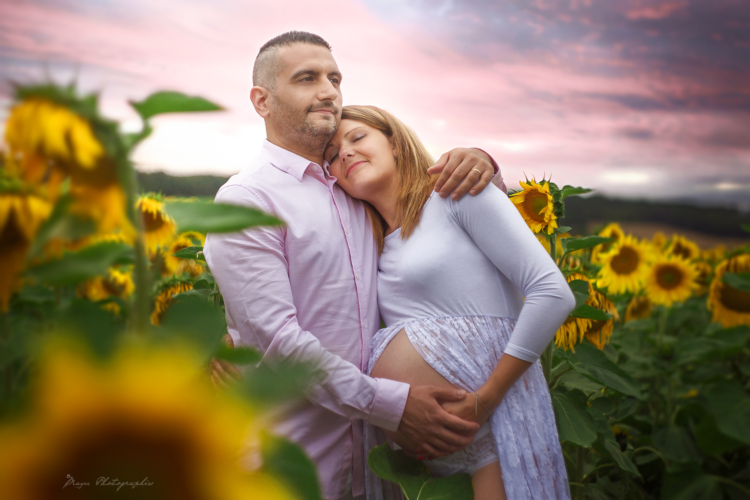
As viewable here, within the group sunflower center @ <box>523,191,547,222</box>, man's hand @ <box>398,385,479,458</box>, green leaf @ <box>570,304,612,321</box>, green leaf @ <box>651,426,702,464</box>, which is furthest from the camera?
green leaf @ <box>651,426,702,464</box>

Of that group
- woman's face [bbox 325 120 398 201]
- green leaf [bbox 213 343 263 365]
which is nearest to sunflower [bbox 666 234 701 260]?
woman's face [bbox 325 120 398 201]

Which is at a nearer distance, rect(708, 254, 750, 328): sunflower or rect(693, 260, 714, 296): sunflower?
rect(708, 254, 750, 328): sunflower

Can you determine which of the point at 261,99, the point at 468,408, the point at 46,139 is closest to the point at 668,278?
the point at 468,408

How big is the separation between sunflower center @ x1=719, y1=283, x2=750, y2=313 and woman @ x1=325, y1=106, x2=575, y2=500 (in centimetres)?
150

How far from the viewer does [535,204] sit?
70.7 inches

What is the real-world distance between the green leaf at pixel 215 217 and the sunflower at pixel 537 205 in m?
1.57

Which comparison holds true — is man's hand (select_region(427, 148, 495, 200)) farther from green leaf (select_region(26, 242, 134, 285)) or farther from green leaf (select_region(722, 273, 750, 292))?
green leaf (select_region(26, 242, 134, 285))

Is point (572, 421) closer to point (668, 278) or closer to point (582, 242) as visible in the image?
point (582, 242)

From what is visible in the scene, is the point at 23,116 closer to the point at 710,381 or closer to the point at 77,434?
the point at 77,434

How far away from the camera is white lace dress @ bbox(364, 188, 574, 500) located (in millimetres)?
1446

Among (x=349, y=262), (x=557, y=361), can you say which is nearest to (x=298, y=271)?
(x=349, y=262)

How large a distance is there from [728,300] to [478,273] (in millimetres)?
1754

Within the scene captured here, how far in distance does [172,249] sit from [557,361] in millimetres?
1861

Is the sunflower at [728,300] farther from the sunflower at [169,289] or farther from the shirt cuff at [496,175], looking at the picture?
the sunflower at [169,289]
